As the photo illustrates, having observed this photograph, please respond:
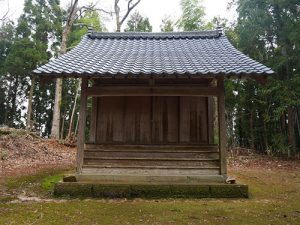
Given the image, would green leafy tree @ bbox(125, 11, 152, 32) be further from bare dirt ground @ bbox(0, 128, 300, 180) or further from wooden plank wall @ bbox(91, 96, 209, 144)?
wooden plank wall @ bbox(91, 96, 209, 144)

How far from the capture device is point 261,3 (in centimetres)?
1633

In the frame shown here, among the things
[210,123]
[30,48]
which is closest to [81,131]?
[210,123]

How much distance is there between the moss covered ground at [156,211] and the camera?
5344mm

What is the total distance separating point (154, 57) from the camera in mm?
8852

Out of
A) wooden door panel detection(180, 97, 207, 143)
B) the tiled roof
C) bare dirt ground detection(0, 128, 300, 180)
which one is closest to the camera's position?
the tiled roof

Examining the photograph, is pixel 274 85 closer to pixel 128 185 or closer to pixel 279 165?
pixel 279 165

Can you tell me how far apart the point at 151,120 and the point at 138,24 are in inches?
876

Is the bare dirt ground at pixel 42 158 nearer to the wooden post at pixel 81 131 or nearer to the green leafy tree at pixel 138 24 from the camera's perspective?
the wooden post at pixel 81 131

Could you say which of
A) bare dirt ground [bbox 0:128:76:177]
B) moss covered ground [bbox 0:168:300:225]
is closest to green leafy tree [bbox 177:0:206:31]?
bare dirt ground [bbox 0:128:76:177]

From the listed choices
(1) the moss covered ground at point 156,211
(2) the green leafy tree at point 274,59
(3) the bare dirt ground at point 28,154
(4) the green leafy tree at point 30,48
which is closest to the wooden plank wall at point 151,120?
(1) the moss covered ground at point 156,211

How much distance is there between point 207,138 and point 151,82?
2401 millimetres

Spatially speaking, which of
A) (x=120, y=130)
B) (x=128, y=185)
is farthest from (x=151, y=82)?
(x=128, y=185)

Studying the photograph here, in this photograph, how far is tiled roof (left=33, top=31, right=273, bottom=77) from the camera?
23.2 feet

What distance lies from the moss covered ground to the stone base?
0.84 feet
